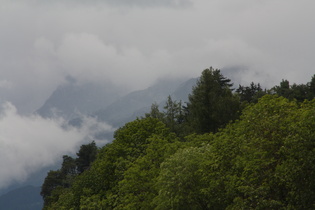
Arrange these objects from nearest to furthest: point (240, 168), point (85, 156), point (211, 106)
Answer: point (240, 168), point (211, 106), point (85, 156)

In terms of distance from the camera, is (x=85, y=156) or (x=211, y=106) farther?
(x=85, y=156)

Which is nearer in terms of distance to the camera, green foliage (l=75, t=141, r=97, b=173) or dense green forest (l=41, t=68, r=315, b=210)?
dense green forest (l=41, t=68, r=315, b=210)

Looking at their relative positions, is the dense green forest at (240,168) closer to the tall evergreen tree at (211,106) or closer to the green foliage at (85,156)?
the tall evergreen tree at (211,106)

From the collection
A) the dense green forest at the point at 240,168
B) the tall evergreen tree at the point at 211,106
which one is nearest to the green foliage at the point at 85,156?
the tall evergreen tree at the point at 211,106

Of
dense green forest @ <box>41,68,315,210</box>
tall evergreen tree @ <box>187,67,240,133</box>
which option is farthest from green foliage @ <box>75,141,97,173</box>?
dense green forest @ <box>41,68,315,210</box>

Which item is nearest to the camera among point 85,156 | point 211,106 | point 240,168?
point 240,168

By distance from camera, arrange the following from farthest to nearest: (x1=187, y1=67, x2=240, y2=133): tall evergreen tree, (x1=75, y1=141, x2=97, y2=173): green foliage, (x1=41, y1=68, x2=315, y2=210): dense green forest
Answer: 1. (x1=75, y1=141, x2=97, y2=173): green foliage
2. (x1=187, y1=67, x2=240, y2=133): tall evergreen tree
3. (x1=41, y1=68, x2=315, y2=210): dense green forest

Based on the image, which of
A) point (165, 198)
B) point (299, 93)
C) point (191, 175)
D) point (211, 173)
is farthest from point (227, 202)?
point (299, 93)

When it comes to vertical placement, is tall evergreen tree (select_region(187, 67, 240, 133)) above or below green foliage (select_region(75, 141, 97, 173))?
below

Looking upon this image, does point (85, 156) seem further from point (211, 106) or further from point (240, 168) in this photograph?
point (240, 168)

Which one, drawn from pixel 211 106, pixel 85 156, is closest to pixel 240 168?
pixel 211 106

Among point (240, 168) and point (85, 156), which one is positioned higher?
point (85, 156)

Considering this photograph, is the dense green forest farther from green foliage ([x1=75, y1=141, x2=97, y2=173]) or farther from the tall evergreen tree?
green foliage ([x1=75, y1=141, x2=97, y2=173])

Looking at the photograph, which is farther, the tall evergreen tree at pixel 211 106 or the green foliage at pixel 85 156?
the green foliage at pixel 85 156
